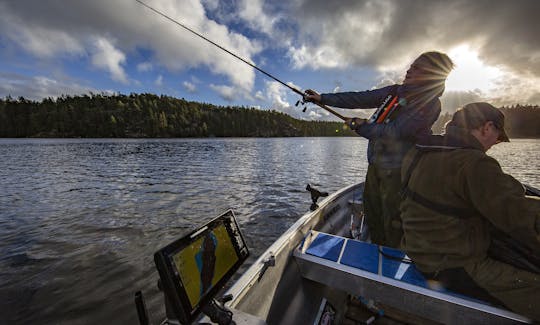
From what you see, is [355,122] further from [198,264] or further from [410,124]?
[198,264]

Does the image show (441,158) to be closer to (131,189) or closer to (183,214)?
(183,214)

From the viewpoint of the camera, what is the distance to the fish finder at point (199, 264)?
4.68 feet

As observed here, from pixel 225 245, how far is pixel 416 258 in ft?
6.27

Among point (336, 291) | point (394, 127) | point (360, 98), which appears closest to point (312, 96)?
point (360, 98)

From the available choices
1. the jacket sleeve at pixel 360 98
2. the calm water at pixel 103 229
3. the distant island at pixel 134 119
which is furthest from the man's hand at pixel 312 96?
the distant island at pixel 134 119

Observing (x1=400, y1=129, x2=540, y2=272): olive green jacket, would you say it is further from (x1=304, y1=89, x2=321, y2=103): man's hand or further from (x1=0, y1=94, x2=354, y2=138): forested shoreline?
(x1=0, y1=94, x2=354, y2=138): forested shoreline

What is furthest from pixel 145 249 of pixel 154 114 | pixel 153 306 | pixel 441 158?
pixel 154 114

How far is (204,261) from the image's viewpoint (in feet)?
5.73

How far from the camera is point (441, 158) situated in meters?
2.02

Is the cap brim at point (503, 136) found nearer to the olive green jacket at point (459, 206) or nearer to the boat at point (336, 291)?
the olive green jacket at point (459, 206)

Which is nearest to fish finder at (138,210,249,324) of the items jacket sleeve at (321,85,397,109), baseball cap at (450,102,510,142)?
baseball cap at (450,102,510,142)

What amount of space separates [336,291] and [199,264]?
9.69 feet

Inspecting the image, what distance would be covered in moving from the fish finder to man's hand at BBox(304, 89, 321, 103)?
327 centimetres

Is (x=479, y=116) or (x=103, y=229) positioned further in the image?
(x=103, y=229)
